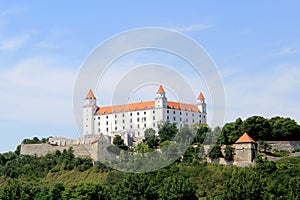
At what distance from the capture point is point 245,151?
58562 millimetres

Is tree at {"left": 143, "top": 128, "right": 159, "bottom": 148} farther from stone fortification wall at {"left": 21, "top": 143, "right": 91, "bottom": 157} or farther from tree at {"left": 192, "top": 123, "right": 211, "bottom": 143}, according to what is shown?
stone fortification wall at {"left": 21, "top": 143, "right": 91, "bottom": 157}

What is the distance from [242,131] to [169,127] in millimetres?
11538

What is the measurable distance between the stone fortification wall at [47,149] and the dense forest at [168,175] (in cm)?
105

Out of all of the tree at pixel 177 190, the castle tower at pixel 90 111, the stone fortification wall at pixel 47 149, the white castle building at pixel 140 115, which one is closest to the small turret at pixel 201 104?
the white castle building at pixel 140 115

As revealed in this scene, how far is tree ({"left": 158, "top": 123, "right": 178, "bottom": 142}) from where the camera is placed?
2768 inches

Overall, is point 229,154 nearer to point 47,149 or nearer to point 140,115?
point 47,149

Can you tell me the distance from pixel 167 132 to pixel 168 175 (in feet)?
57.0

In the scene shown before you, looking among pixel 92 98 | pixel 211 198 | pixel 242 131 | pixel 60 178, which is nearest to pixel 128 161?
pixel 60 178

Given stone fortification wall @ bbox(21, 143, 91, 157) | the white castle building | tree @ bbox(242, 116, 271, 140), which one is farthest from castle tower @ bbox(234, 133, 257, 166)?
the white castle building

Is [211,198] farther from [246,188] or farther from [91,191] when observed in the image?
[91,191]

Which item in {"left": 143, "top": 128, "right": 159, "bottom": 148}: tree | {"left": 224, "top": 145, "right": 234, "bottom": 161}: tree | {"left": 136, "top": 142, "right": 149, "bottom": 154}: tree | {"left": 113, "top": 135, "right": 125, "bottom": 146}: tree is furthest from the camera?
{"left": 113, "top": 135, "right": 125, "bottom": 146}: tree

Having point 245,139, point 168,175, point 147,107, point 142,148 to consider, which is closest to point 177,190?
point 168,175

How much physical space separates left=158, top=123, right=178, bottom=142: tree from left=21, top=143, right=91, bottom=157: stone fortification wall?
7.96 m

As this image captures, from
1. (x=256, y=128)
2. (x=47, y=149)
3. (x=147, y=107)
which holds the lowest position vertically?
(x=47, y=149)
